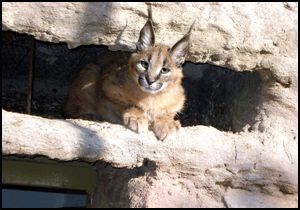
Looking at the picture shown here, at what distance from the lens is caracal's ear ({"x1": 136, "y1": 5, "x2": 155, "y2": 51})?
4086 mm

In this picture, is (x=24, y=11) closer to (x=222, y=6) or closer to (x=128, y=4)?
(x=128, y=4)

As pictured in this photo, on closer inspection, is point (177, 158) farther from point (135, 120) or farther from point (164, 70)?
point (164, 70)

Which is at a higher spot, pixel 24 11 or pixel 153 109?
pixel 24 11

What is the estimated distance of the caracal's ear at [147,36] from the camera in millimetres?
4086

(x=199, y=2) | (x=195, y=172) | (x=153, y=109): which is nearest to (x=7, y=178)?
(x=153, y=109)

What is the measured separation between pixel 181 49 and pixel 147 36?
265mm

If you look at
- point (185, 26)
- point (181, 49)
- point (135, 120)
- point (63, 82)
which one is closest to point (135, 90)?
point (135, 120)

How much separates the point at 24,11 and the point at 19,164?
Result: 6.21 feet

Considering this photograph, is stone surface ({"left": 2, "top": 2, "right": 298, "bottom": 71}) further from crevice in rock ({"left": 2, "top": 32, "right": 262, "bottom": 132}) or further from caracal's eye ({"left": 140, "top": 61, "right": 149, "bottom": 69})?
crevice in rock ({"left": 2, "top": 32, "right": 262, "bottom": 132})

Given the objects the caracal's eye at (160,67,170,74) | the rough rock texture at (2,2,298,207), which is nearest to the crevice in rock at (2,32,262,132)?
the rough rock texture at (2,2,298,207)

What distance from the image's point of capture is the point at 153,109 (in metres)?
4.72

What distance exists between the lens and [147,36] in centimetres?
421

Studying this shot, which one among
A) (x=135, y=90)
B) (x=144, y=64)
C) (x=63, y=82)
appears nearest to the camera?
(x=144, y=64)

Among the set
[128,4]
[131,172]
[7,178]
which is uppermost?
[128,4]
